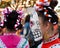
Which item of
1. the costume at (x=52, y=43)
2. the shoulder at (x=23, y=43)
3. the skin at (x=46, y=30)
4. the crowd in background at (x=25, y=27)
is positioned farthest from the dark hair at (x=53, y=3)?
the shoulder at (x=23, y=43)

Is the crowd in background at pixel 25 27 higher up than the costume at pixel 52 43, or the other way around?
the crowd in background at pixel 25 27

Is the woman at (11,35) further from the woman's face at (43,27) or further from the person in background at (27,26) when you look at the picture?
the woman's face at (43,27)

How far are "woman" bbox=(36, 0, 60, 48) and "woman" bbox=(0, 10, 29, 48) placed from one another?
25 cm

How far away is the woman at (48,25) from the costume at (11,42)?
0.78 feet

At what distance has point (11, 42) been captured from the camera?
235 centimetres

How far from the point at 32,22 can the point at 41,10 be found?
0.17 metres

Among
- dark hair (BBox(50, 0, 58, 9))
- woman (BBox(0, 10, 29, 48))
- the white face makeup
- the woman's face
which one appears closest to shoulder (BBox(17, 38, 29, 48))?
woman (BBox(0, 10, 29, 48))

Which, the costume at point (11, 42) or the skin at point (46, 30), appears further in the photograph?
the skin at point (46, 30)

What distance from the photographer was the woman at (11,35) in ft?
7.70

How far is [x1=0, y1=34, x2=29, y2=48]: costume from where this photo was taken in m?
2.34

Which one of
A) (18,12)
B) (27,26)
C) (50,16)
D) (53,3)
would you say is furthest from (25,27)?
(53,3)

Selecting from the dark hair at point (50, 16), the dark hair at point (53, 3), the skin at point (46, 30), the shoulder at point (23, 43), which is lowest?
the shoulder at point (23, 43)

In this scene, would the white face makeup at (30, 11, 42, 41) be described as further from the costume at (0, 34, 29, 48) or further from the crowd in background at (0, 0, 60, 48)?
the costume at (0, 34, 29, 48)

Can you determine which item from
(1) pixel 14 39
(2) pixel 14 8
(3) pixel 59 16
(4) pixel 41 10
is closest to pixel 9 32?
(1) pixel 14 39
